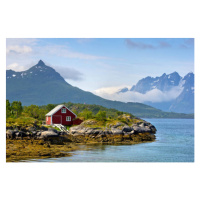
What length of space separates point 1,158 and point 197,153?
1952cm

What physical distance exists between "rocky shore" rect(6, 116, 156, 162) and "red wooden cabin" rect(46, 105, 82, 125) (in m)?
4.60

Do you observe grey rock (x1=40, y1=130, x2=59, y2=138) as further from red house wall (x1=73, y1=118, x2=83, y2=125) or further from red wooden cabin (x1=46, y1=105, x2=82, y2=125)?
red house wall (x1=73, y1=118, x2=83, y2=125)

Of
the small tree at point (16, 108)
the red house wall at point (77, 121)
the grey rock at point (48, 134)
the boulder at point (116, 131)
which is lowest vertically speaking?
the boulder at point (116, 131)

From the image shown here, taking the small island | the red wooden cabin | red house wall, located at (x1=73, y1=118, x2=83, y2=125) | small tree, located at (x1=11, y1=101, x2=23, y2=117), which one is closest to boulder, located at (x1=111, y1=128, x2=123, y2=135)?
the small island

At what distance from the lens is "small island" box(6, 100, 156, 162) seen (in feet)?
99.4

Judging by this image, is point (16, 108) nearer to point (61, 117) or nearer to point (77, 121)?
point (61, 117)

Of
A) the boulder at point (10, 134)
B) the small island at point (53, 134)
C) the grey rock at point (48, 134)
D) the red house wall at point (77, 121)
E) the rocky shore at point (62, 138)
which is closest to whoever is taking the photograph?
the rocky shore at point (62, 138)

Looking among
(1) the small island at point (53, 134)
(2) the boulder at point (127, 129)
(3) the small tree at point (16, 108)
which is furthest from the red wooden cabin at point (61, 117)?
(2) the boulder at point (127, 129)

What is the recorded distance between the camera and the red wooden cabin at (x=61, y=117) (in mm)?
55812

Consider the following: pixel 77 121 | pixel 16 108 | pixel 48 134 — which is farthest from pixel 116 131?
pixel 16 108

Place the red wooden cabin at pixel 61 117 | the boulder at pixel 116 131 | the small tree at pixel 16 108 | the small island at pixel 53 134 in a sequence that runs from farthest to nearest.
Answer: the red wooden cabin at pixel 61 117
the boulder at pixel 116 131
the small tree at pixel 16 108
the small island at pixel 53 134

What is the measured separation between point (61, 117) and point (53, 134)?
1614cm

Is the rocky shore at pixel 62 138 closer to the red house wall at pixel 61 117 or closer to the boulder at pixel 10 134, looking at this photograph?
the boulder at pixel 10 134

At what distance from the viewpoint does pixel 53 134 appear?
133ft
